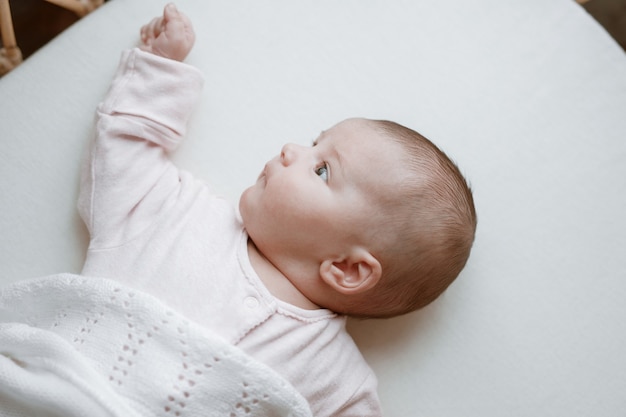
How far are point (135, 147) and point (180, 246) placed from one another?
0.55ft

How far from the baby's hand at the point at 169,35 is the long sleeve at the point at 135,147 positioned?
37 millimetres

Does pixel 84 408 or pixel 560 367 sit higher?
pixel 560 367

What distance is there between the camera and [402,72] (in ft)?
3.40

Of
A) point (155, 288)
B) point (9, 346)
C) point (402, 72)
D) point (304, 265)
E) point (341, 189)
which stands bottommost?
point (9, 346)

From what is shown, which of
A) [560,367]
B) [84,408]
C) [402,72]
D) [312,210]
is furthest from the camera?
[402,72]

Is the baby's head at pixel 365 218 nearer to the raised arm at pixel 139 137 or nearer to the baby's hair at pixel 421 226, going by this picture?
the baby's hair at pixel 421 226

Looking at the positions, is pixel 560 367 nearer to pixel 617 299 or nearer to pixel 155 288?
pixel 617 299

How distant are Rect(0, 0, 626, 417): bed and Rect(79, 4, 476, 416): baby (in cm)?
9

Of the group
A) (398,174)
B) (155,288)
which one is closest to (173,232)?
(155,288)

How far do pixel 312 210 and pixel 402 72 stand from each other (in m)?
0.37

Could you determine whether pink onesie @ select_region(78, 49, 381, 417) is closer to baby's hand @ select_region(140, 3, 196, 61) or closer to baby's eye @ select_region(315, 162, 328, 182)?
baby's hand @ select_region(140, 3, 196, 61)

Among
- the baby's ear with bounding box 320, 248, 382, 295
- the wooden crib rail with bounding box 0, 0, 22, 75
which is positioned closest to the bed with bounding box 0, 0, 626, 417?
the wooden crib rail with bounding box 0, 0, 22, 75

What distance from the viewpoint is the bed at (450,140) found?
3.02ft

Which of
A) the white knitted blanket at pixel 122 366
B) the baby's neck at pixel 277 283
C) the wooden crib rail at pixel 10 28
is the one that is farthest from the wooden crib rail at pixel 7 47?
the baby's neck at pixel 277 283
